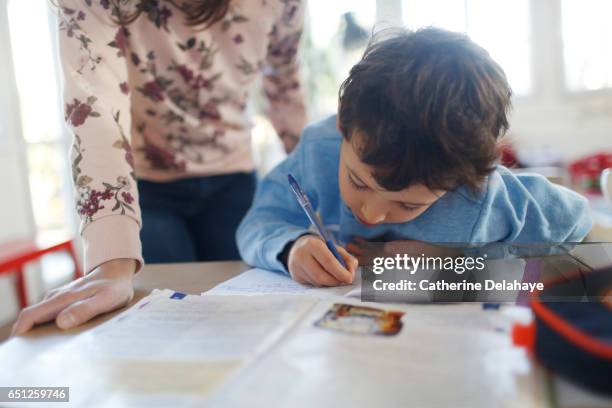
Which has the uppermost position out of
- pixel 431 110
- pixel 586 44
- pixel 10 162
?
pixel 586 44

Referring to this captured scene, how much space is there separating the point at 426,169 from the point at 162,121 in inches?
22.2

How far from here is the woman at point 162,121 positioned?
0.69 metres

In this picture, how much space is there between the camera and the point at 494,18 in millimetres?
2756

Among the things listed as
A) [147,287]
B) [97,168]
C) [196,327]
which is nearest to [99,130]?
[97,168]

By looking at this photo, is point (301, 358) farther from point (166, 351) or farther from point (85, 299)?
point (85, 299)

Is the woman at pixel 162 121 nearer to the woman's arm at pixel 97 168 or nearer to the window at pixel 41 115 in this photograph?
the woman's arm at pixel 97 168

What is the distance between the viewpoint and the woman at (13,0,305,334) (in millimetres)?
690

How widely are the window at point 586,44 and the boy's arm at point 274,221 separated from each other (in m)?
2.36

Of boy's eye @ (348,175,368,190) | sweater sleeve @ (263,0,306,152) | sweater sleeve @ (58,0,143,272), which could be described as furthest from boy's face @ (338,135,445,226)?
sweater sleeve @ (263,0,306,152)

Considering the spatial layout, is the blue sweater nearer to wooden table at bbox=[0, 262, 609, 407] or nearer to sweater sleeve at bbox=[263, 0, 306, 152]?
wooden table at bbox=[0, 262, 609, 407]

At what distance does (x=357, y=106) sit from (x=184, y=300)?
34 centimetres

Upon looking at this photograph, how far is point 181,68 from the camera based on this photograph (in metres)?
1.00

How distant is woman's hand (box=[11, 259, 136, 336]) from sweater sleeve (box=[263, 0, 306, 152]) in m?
0.65

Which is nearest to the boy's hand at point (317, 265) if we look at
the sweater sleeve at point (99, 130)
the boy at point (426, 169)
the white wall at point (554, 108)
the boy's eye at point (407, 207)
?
the boy at point (426, 169)
